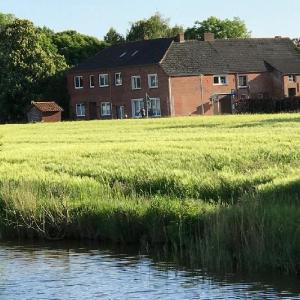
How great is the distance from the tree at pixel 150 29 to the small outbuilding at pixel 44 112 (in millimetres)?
42041

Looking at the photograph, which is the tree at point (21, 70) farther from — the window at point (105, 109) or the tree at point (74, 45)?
the tree at point (74, 45)

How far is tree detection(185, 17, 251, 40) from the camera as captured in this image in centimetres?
12950

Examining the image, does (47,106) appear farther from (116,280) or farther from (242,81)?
(116,280)

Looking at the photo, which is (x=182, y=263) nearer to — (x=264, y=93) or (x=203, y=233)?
(x=203, y=233)

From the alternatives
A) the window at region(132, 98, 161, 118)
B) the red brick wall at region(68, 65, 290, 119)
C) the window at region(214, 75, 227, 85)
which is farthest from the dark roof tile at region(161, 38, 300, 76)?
the window at region(132, 98, 161, 118)

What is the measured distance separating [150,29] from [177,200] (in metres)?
114

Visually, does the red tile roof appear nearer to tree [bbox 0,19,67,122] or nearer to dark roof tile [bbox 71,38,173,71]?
tree [bbox 0,19,67,122]

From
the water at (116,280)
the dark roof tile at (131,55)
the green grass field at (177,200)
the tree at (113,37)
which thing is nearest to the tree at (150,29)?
the tree at (113,37)

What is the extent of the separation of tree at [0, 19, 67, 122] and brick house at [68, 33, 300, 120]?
3.93 metres

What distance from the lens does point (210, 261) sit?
16750 mm

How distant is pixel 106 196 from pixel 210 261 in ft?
19.1

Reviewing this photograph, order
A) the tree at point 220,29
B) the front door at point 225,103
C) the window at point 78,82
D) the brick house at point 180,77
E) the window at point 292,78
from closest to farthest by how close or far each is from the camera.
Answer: the brick house at point 180,77, the front door at point 225,103, the window at point 292,78, the window at point 78,82, the tree at point 220,29

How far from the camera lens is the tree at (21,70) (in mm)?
94312

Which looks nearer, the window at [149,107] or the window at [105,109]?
the window at [149,107]
